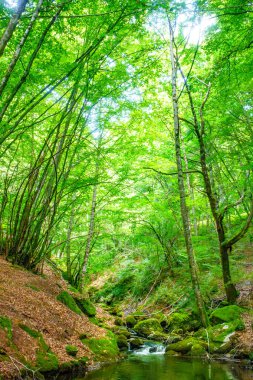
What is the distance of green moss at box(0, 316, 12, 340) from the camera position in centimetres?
492

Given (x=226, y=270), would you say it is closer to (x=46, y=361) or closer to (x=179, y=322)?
(x=179, y=322)

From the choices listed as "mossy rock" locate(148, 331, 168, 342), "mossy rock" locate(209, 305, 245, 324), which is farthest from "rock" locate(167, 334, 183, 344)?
"mossy rock" locate(209, 305, 245, 324)

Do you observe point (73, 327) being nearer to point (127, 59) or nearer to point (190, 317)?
point (190, 317)

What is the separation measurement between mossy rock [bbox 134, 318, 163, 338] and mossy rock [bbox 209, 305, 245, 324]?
2.30 metres

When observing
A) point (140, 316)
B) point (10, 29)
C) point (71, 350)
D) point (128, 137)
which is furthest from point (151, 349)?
point (10, 29)

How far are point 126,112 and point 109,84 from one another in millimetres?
2357

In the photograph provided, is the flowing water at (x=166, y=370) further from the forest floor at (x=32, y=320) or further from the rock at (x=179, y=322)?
the rock at (x=179, y=322)

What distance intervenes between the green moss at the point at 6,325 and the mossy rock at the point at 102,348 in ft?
7.70

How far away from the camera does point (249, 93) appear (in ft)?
31.5

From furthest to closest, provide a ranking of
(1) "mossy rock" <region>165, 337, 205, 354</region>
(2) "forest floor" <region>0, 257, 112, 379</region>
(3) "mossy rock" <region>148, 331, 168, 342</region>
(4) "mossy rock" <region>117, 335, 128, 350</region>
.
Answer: (3) "mossy rock" <region>148, 331, 168, 342</region>, (4) "mossy rock" <region>117, 335, 128, 350</region>, (1) "mossy rock" <region>165, 337, 205, 354</region>, (2) "forest floor" <region>0, 257, 112, 379</region>

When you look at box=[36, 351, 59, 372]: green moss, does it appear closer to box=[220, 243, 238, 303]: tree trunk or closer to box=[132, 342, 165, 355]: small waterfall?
box=[132, 342, 165, 355]: small waterfall

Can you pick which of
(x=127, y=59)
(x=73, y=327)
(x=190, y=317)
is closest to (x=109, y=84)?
(x=127, y=59)

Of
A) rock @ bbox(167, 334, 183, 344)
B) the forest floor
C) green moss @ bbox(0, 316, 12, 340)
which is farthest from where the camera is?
rock @ bbox(167, 334, 183, 344)

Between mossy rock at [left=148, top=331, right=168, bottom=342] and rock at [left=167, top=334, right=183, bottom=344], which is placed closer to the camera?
rock at [left=167, top=334, right=183, bottom=344]
